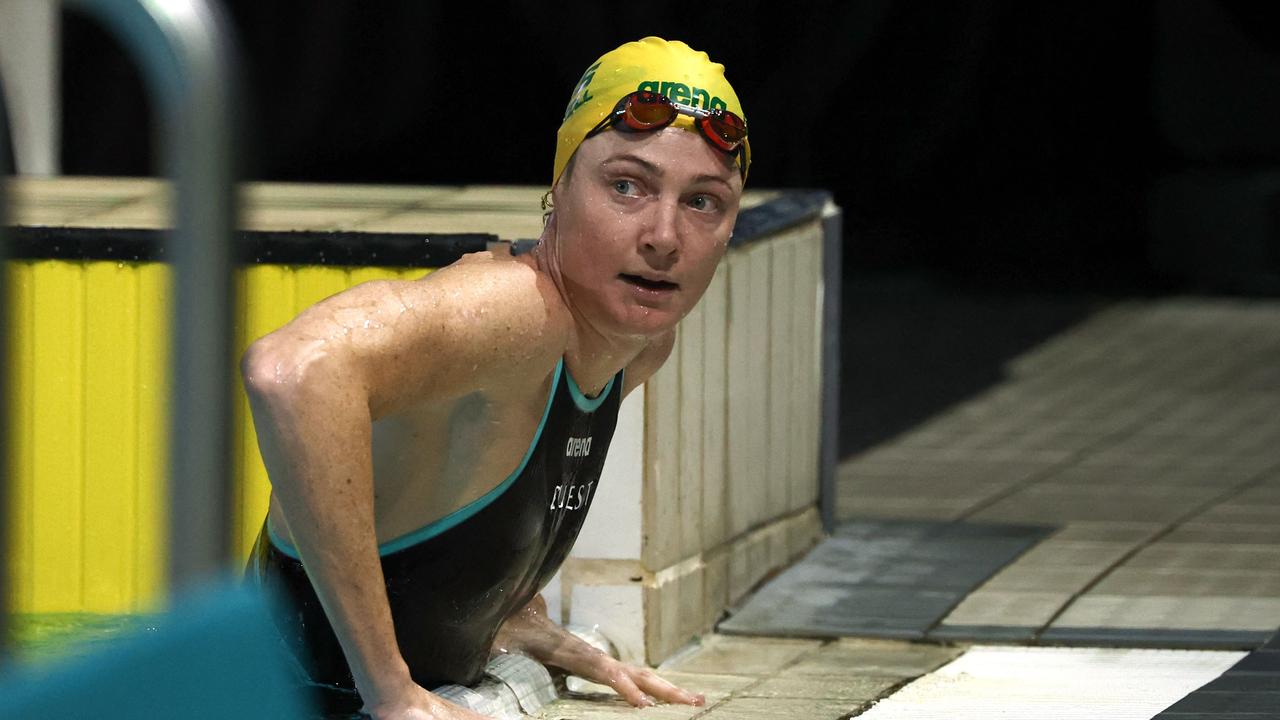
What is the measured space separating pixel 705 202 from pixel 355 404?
37.5 inches

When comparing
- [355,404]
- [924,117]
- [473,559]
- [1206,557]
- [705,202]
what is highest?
[924,117]

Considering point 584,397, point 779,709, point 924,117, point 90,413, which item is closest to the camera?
point 584,397

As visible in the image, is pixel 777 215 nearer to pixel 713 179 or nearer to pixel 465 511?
pixel 713 179

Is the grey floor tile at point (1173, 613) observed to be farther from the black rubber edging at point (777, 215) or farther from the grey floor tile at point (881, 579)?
the black rubber edging at point (777, 215)

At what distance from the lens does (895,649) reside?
6035 millimetres

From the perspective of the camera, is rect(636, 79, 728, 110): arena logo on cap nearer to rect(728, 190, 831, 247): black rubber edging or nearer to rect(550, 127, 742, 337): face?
rect(550, 127, 742, 337): face

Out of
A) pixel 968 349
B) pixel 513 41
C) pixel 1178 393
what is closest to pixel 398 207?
pixel 1178 393

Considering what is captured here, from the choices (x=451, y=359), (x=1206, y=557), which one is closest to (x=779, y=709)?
(x=451, y=359)

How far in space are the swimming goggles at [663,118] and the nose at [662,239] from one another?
0.58 feet

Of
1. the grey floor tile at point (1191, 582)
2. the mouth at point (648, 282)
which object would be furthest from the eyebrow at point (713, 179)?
the grey floor tile at point (1191, 582)

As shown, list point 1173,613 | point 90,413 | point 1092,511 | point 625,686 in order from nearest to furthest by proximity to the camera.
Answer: point 625,686 < point 90,413 < point 1173,613 < point 1092,511

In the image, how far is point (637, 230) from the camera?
433cm

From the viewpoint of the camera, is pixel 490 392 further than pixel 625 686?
No

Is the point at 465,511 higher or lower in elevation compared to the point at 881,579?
higher
